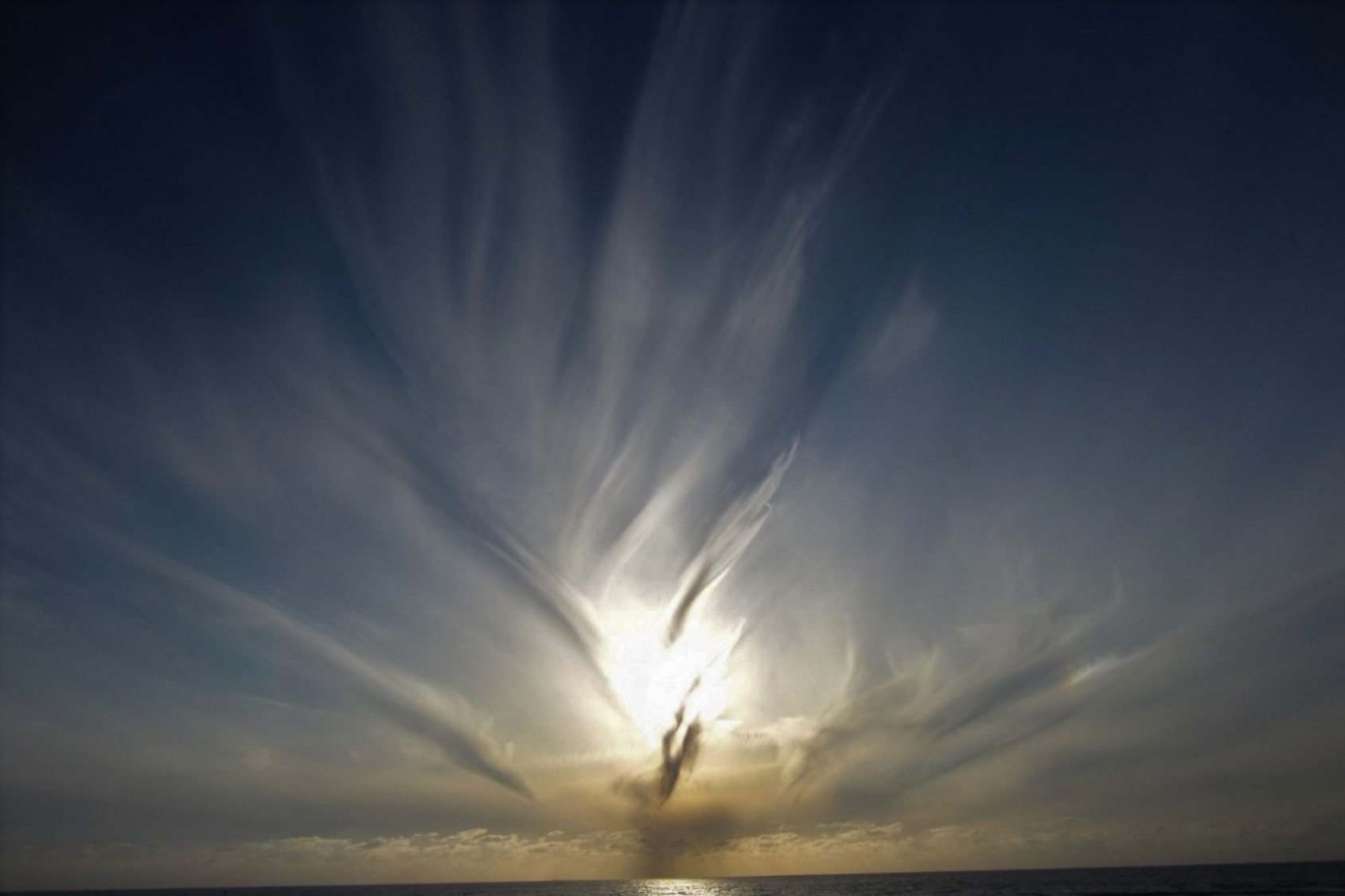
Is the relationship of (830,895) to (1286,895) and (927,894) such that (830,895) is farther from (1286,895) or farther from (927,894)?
(1286,895)

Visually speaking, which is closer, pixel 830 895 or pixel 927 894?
pixel 927 894

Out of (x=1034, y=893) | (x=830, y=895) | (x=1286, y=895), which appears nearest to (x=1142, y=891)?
(x=1034, y=893)

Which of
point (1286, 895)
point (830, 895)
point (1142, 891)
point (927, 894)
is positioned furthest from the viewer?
point (830, 895)

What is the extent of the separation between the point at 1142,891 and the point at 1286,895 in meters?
47.0

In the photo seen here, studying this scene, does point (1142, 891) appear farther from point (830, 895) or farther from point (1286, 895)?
point (830, 895)

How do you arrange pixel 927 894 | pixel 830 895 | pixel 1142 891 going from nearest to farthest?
pixel 1142 891 < pixel 927 894 < pixel 830 895

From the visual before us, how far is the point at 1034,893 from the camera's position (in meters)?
167

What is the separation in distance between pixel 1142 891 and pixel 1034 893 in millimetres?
23408

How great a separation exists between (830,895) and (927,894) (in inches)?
1218

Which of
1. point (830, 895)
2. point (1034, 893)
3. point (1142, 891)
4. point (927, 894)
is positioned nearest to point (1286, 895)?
point (1142, 891)

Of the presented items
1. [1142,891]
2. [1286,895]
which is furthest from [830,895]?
[1286,895]

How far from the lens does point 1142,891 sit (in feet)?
520

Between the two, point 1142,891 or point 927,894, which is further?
point 927,894

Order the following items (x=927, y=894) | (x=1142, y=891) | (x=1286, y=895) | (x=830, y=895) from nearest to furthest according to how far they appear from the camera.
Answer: (x=1286, y=895) → (x=1142, y=891) → (x=927, y=894) → (x=830, y=895)
